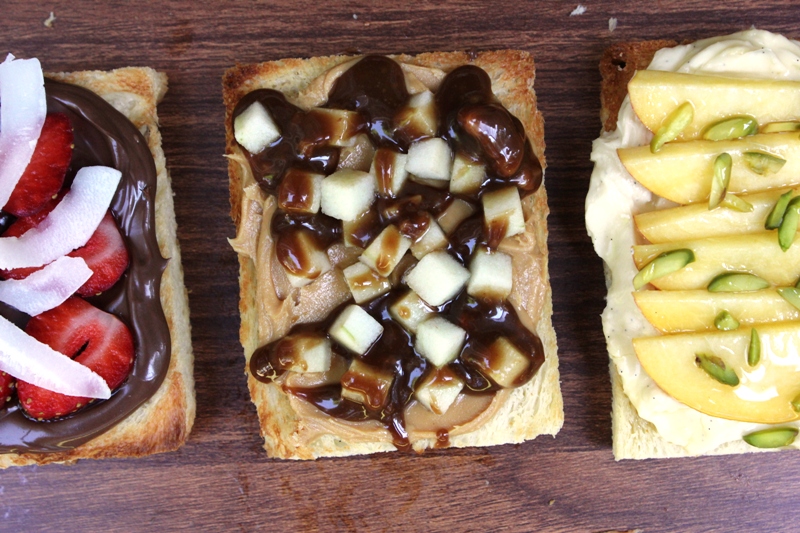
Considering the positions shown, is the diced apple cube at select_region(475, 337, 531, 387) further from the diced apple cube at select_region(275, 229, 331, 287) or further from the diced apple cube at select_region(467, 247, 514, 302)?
the diced apple cube at select_region(275, 229, 331, 287)

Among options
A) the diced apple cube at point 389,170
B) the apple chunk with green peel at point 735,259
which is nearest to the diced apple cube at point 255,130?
the diced apple cube at point 389,170

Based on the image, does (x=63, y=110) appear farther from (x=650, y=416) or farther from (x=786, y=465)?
(x=786, y=465)

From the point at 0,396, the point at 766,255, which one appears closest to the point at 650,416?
the point at 766,255

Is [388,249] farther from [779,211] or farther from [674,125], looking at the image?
[779,211]

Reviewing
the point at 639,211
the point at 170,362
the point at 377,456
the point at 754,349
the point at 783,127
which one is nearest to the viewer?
the point at 754,349

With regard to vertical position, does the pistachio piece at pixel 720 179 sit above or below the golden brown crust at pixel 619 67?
below

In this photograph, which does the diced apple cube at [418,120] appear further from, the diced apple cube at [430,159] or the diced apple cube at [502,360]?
the diced apple cube at [502,360]

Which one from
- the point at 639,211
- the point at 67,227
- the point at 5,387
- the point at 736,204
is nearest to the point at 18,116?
the point at 67,227
